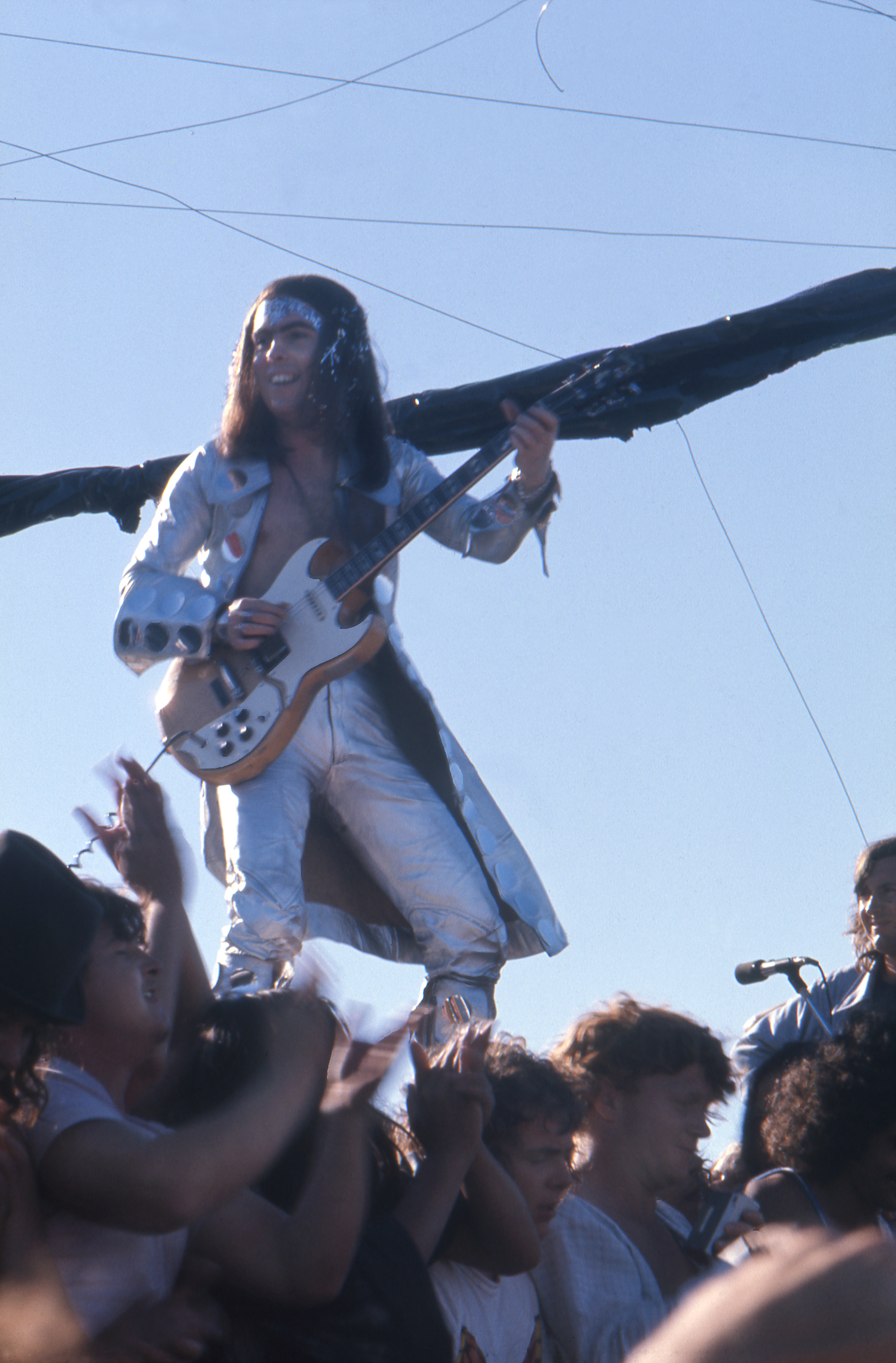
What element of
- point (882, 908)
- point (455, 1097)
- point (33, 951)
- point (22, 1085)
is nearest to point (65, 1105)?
point (22, 1085)

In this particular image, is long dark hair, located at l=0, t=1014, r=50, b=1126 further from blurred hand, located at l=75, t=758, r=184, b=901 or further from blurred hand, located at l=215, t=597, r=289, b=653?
blurred hand, located at l=215, t=597, r=289, b=653

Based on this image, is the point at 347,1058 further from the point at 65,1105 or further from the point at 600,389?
the point at 600,389

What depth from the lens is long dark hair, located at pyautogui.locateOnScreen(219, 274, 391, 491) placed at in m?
2.91

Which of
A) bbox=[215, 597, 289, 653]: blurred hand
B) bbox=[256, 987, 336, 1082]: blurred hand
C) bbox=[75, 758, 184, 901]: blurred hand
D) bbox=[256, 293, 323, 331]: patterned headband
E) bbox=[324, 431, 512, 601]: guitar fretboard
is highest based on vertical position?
bbox=[256, 293, 323, 331]: patterned headband

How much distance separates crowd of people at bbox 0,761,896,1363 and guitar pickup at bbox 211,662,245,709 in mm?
511

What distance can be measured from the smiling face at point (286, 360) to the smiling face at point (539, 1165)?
1489mm

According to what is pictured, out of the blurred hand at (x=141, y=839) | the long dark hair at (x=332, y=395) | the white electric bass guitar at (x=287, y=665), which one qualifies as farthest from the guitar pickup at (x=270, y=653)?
the blurred hand at (x=141, y=839)

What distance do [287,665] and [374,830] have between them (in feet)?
1.16

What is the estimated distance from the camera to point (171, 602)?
8.96 ft

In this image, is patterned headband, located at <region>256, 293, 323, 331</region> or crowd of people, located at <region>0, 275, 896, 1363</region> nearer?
crowd of people, located at <region>0, 275, 896, 1363</region>

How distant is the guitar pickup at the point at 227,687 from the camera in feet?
9.00

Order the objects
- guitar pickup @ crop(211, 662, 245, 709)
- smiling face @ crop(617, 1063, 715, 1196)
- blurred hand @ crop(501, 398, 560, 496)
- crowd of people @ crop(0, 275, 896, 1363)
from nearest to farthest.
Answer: crowd of people @ crop(0, 275, 896, 1363), smiling face @ crop(617, 1063, 715, 1196), guitar pickup @ crop(211, 662, 245, 709), blurred hand @ crop(501, 398, 560, 496)

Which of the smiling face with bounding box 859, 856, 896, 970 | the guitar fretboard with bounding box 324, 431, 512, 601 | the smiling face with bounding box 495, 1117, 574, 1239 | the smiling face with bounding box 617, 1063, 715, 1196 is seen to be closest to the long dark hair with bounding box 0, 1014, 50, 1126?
the smiling face with bounding box 495, 1117, 574, 1239

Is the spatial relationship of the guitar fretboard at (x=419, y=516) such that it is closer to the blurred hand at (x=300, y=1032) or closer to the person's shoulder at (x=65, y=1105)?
the blurred hand at (x=300, y=1032)
